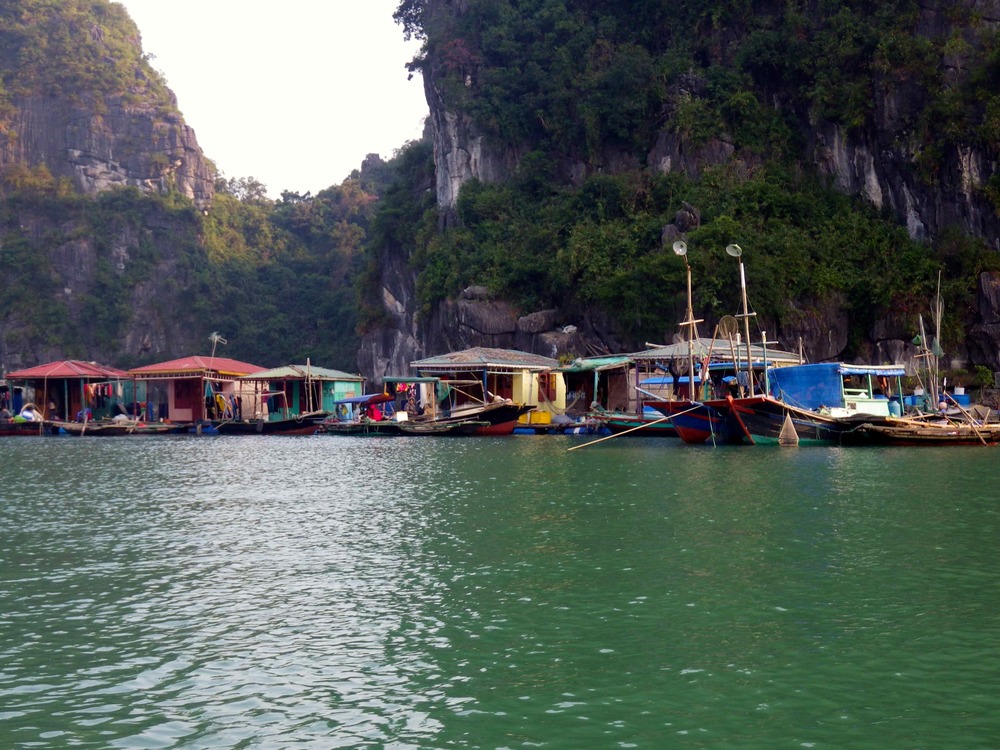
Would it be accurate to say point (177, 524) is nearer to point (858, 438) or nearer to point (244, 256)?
point (858, 438)

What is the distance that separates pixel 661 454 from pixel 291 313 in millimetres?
59722

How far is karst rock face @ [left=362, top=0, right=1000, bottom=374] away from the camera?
4409 centimetres

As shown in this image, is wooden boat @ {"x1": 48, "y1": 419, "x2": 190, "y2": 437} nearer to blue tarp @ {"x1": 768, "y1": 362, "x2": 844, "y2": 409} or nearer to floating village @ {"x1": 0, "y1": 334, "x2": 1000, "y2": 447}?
floating village @ {"x1": 0, "y1": 334, "x2": 1000, "y2": 447}

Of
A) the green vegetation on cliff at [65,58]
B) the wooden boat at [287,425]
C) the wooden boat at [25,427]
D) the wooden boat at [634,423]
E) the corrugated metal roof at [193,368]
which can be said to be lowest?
the wooden boat at [634,423]

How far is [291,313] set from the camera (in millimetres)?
84125

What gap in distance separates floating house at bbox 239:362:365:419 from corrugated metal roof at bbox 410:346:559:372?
792cm

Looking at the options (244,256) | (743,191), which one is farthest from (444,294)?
(244,256)

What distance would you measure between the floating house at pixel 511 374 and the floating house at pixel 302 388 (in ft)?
22.6

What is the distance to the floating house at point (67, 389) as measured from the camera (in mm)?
51544

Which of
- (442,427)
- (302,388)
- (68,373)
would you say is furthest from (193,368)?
(442,427)

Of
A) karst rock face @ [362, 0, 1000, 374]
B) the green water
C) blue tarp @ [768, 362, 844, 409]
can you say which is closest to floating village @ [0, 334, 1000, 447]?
blue tarp @ [768, 362, 844, 409]

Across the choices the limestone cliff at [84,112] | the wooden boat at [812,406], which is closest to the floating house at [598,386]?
the wooden boat at [812,406]

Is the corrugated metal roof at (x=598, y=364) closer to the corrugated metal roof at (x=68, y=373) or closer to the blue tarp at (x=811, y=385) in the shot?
the blue tarp at (x=811, y=385)

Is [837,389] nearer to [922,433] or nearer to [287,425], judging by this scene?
[922,433]
